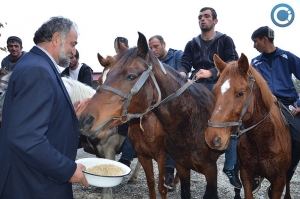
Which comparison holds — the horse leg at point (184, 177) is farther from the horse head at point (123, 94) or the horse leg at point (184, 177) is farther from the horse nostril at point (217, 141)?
the horse head at point (123, 94)

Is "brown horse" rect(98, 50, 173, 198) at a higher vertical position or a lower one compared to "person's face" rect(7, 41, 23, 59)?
lower

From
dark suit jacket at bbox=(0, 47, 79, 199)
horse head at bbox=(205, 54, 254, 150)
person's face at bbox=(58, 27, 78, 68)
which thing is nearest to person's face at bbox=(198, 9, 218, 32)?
horse head at bbox=(205, 54, 254, 150)

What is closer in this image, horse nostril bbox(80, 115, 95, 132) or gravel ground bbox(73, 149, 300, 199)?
horse nostril bbox(80, 115, 95, 132)

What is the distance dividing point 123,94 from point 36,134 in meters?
0.92

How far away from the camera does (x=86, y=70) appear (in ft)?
18.5

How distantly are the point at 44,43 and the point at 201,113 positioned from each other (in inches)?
77.7

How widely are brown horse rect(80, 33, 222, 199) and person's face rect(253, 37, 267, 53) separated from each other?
1022mm

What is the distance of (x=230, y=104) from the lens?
2.60 metres

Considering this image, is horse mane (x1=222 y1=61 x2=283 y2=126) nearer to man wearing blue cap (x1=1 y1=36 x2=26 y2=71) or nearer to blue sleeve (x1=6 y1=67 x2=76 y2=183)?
blue sleeve (x1=6 y1=67 x2=76 y2=183)

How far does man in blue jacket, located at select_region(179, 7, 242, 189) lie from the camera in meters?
4.21

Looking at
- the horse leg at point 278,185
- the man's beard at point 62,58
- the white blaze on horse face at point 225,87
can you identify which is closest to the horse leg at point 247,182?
the horse leg at point 278,185

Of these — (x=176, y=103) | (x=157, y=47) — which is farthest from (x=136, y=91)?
(x=157, y=47)

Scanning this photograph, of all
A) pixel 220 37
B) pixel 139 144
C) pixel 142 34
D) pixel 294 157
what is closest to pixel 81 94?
pixel 139 144

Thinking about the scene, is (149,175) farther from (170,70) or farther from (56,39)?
(56,39)
